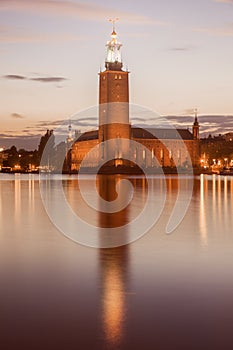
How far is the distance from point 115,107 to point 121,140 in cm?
552

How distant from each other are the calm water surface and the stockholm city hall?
77569 millimetres

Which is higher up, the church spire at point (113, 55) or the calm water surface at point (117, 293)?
the church spire at point (113, 55)

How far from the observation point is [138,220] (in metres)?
15.1

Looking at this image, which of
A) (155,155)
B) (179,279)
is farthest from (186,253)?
(155,155)

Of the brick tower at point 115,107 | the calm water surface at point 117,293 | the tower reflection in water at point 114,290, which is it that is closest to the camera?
the calm water surface at point 117,293

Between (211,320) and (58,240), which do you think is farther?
(58,240)

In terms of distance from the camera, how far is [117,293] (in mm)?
6414

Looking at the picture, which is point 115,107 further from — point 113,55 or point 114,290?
point 114,290

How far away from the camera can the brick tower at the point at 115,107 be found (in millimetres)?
96750

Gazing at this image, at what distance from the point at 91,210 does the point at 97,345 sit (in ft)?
44.0

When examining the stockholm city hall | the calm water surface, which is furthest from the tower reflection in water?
the stockholm city hall

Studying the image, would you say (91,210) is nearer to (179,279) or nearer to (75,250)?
(75,250)

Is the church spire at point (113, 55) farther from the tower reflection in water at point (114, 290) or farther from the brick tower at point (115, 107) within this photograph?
the tower reflection in water at point (114, 290)

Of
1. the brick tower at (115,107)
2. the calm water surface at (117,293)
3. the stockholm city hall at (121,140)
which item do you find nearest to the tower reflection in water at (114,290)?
the calm water surface at (117,293)
